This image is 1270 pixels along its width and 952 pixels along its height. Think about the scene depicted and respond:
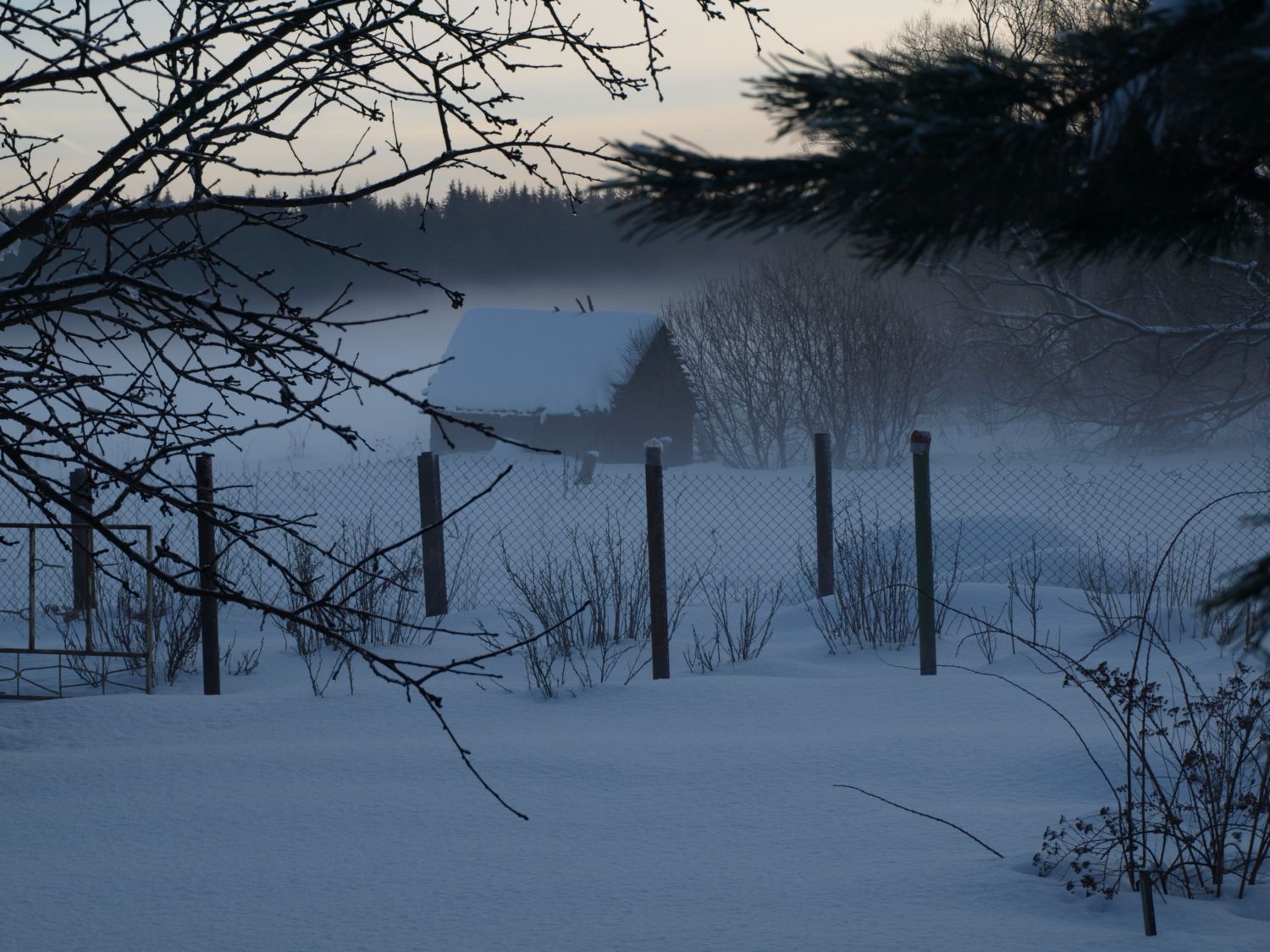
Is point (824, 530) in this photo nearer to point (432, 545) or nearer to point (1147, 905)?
point (432, 545)

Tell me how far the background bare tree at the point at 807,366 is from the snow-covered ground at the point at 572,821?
1699 centimetres

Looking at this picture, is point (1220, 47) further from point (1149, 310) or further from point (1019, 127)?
point (1149, 310)

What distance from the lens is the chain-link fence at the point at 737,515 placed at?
1123 centimetres

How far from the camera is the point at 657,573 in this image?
22.0 ft

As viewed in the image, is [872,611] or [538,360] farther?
[538,360]

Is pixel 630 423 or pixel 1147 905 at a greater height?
pixel 630 423

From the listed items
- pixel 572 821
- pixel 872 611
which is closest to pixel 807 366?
pixel 872 611

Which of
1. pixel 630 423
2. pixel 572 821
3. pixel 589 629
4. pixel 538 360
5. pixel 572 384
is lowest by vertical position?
pixel 572 821

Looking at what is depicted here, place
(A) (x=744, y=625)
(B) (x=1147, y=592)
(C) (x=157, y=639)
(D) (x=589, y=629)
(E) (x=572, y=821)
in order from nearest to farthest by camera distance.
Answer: (E) (x=572, y=821) → (B) (x=1147, y=592) → (A) (x=744, y=625) → (C) (x=157, y=639) → (D) (x=589, y=629)

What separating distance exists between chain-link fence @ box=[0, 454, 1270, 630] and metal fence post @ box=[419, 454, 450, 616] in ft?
2.28

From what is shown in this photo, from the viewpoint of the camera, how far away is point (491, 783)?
4.51m

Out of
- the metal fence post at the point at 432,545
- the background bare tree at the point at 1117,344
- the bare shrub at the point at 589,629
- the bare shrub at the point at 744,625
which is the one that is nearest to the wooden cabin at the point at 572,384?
the background bare tree at the point at 1117,344

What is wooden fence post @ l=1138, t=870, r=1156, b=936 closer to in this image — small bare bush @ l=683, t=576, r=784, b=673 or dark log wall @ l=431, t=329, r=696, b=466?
small bare bush @ l=683, t=576, r=784, b=673

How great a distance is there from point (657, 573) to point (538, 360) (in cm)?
1925
